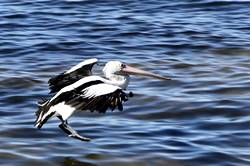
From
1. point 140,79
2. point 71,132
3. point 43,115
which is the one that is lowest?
point 140,79

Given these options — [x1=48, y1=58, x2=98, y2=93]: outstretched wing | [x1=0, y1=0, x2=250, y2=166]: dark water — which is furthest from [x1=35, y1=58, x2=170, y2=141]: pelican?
[x1=0, y1=0, x2=250, y2=166]: dark water

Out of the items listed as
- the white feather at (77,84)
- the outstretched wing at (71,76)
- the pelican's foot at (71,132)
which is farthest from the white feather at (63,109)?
the outstretched wing at (71,76)

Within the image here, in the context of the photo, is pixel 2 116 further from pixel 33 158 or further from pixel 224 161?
pixel 224 161

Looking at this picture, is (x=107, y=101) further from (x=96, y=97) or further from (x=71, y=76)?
(x=71, y=76)

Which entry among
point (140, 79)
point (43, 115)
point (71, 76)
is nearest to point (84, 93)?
point (43, 115)

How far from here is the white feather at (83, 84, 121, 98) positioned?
7.49 metres

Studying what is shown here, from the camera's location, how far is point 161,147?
8.34 metres

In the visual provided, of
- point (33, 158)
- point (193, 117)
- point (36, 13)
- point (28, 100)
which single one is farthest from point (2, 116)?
point (36, 13)

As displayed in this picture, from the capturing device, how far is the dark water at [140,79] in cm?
825

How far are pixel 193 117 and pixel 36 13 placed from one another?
8.40 m

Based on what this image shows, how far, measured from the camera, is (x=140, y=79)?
37.6 feet

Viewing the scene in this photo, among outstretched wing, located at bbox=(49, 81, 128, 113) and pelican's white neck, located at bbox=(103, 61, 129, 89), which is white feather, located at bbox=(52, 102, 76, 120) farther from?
pelican's white neck, located at bbox=(103, 61, 129, 89)

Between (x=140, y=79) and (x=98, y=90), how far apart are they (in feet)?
12.9

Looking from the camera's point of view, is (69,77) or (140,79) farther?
(140,79)
